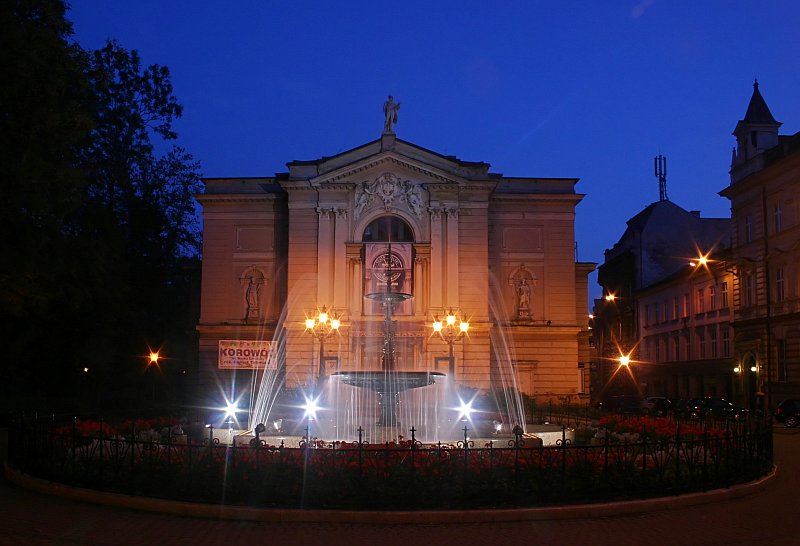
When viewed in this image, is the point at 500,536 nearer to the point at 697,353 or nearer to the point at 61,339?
the point at 61,339

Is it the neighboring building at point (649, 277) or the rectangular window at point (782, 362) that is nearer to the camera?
the rectangular window at point (782, 362)

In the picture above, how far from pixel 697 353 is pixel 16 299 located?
4838cm

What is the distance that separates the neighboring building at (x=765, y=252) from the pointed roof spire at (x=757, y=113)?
0.18ft

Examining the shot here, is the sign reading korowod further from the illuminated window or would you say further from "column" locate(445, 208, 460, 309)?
the illuminated window

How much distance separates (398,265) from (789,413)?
2146 cm

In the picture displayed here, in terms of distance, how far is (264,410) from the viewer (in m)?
39.6

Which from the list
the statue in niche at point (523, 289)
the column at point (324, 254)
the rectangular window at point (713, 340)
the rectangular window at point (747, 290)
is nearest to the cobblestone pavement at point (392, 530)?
the column at point (324, 254)

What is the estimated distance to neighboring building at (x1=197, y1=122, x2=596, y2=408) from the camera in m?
47.8

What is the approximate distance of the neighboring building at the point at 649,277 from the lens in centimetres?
6818

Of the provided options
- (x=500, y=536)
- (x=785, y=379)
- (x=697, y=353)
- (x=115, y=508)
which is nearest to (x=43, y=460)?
(x=115, y=508)

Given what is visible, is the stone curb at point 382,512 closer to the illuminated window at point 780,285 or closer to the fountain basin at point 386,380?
the fountain basin at point 386,380

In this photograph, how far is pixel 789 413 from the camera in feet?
124

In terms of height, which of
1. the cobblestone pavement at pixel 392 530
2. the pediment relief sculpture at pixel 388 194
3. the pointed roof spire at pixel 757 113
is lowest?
the cobblestone pavement at pixel 392 530

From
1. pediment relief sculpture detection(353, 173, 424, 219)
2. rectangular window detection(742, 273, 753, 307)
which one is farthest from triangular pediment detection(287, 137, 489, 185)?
rectangular window detection(742, 273, 753, 307)
